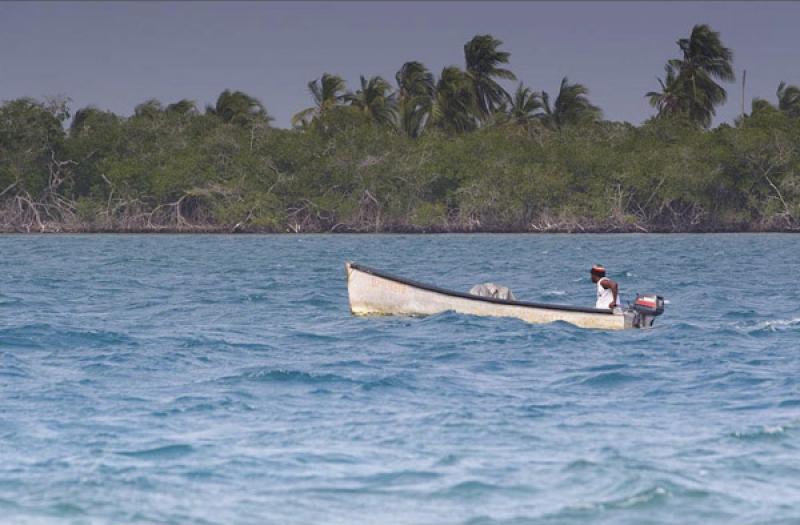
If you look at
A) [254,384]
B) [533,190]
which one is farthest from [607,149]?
[254,384]

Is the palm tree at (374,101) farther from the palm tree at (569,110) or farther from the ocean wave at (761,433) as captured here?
the ocean wave at (761,433)

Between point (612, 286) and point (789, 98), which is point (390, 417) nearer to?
point (612, 286)

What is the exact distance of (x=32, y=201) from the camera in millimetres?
94938

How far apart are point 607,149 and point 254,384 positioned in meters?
79.4

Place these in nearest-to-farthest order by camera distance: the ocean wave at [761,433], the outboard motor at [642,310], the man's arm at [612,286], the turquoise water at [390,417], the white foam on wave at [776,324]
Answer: the turquoise water at [390,417], the ocean wave at [761,433], the man's arm at [612,286], the outboard motor at [642,310], the white foam on wave at [776,324]

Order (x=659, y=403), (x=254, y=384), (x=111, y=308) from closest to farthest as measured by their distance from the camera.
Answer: (x=659, y=403)
(x=254, y=384)
(x=111, y=308)

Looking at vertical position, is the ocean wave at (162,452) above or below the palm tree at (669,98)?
below

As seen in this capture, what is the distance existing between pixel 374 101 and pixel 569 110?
49.2 ft

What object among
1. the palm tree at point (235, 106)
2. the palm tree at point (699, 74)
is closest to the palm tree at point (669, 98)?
the palm tree at point (699, 74)

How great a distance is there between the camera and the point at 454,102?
3996 inches

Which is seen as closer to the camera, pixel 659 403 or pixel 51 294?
pixel 659 403

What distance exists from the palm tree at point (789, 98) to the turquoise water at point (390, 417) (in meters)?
81.4

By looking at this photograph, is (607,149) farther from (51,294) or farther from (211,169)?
(51,294)

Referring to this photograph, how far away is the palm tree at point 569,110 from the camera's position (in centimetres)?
10369
